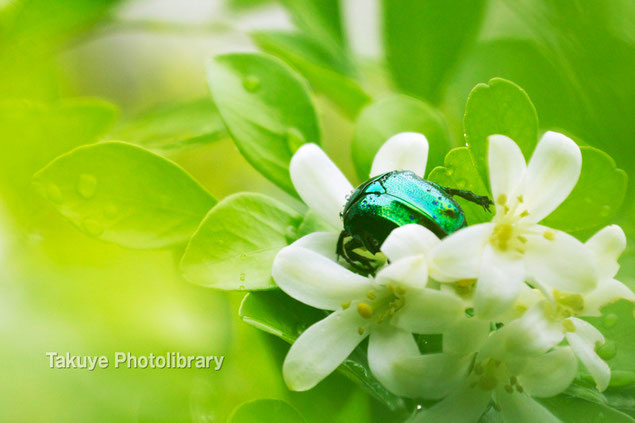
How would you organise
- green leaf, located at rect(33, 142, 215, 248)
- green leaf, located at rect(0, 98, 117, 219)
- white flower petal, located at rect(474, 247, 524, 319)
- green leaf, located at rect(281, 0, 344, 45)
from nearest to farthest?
white flower petal, located at rect(474, 247, 524, 319) → green leaf, located at rect(33, 142, 215, 248) → green leaf, located at rect(0, 98, 117, 219) → green leaf, located at rect(281, 0, 344, 45)

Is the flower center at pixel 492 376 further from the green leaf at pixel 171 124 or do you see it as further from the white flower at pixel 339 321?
the green leaf at pixel 171 124

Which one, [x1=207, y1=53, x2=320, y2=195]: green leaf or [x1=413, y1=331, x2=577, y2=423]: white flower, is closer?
[x1=413, y1=331, x2=577, y2=423]: white flower

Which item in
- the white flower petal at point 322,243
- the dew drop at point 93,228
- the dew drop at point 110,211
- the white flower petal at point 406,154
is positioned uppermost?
the white flower petal at point 406,154

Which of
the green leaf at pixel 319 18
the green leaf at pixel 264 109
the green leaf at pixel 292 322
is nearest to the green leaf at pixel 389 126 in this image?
the green leaf at pixel 264 109

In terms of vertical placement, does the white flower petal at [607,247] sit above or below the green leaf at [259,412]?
above

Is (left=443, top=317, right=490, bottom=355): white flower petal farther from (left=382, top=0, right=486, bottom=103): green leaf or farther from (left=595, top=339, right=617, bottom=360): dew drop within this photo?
(left=382, top=0, right=486, bottom=103): green leaf

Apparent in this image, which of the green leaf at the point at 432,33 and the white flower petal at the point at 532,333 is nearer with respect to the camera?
the white flower petal at the point at 532,333

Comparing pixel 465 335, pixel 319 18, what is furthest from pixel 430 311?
pixel 319 18

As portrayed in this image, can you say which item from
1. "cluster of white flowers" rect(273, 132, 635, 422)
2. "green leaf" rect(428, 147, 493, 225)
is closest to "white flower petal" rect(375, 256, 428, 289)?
"cluster of white flowers" rect(273, 132, 635, 422)
